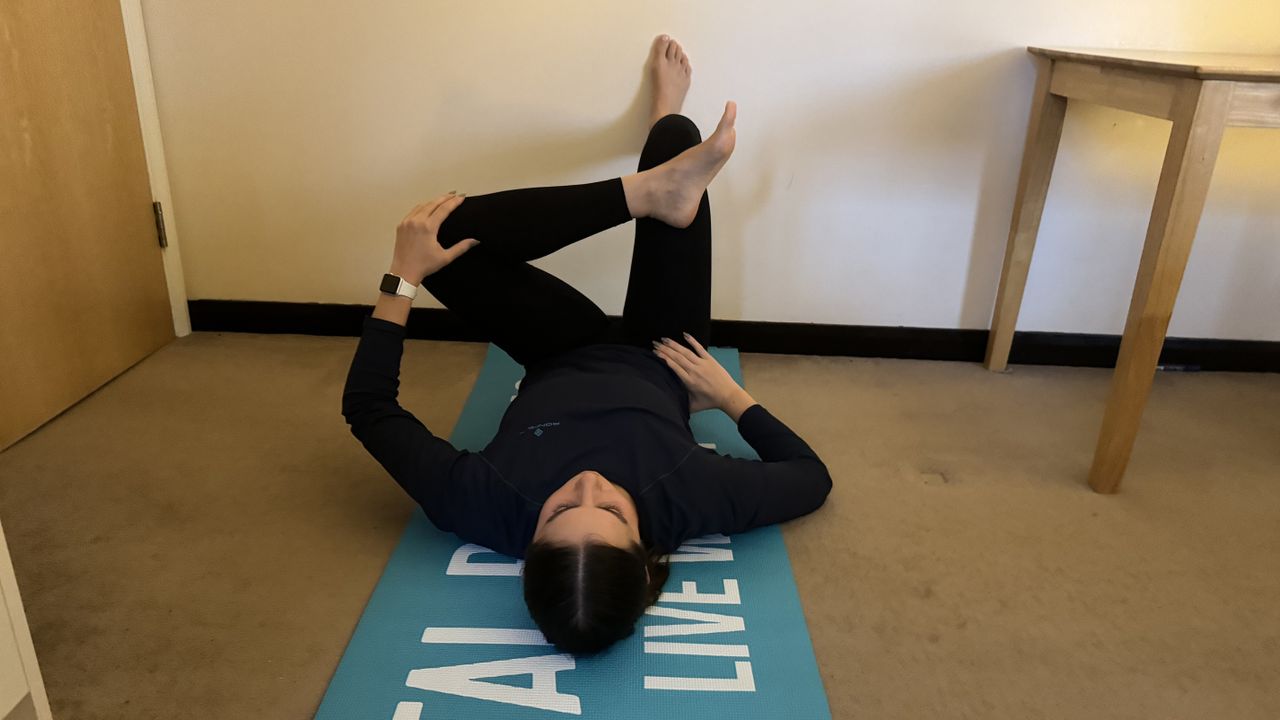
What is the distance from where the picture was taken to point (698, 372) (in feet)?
5.67

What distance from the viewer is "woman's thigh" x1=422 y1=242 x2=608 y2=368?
1641mm

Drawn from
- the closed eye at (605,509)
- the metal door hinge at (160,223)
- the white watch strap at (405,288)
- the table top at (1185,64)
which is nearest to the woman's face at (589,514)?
the closed eye at (605,509)

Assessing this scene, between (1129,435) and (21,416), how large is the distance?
91.0 inches

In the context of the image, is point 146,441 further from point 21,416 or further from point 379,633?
point 379,633

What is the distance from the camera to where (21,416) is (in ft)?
6.14

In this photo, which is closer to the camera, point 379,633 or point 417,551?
point 379,633

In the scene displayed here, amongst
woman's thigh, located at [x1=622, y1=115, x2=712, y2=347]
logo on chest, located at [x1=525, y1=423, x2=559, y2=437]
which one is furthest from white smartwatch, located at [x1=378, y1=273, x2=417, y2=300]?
woman's thigh, located at [x1=622, y1=115, x2=712, y2=347]

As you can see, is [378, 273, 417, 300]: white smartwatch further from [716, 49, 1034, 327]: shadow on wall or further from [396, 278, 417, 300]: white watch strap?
[716, 49, 1034, 327]: shadow on wall

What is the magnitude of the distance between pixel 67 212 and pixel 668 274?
138 centimetres

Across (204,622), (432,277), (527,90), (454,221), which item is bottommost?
(204,622)

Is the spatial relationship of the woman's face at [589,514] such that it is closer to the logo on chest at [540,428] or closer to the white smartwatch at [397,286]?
the logo on chest at [540,428]

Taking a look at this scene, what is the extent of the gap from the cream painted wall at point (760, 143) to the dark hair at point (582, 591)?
1195 mm

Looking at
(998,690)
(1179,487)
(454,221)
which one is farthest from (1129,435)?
(454,221)

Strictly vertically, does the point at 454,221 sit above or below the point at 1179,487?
above
